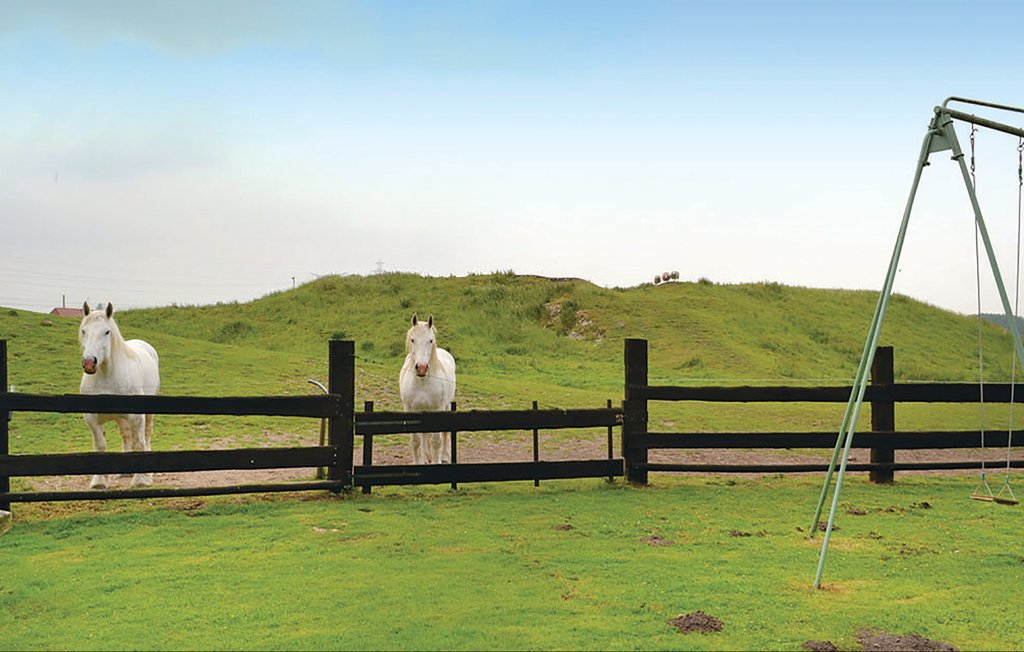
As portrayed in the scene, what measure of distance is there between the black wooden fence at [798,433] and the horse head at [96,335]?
6.43 metres

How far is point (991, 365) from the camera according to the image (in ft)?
123

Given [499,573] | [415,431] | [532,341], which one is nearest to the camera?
[499,573]

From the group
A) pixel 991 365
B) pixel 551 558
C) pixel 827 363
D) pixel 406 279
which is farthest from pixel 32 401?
pixel 991 365

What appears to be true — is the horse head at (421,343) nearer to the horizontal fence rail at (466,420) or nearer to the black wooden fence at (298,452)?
the horizontal fence rail at (466,420)

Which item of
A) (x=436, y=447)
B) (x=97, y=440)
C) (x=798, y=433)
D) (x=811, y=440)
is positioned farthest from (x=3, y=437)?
(x=811, y=440)

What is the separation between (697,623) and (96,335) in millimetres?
7768

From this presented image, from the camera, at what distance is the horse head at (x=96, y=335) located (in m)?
9.23

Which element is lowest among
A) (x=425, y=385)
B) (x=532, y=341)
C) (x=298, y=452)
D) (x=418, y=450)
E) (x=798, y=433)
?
(x=418, y=450)

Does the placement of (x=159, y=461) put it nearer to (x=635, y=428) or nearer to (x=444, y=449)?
(x=444, y=449)

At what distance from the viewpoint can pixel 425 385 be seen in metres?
10.8

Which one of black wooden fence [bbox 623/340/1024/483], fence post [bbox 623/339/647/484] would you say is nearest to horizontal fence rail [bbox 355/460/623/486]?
fence post [bbox 623/339/647/484]

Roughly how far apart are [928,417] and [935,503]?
14.8 metres

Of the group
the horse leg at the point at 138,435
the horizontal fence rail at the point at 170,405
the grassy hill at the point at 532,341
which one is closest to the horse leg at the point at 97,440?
the horse leg at the point at 138,435

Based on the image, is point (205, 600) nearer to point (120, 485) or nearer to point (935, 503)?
point (120, 485)
